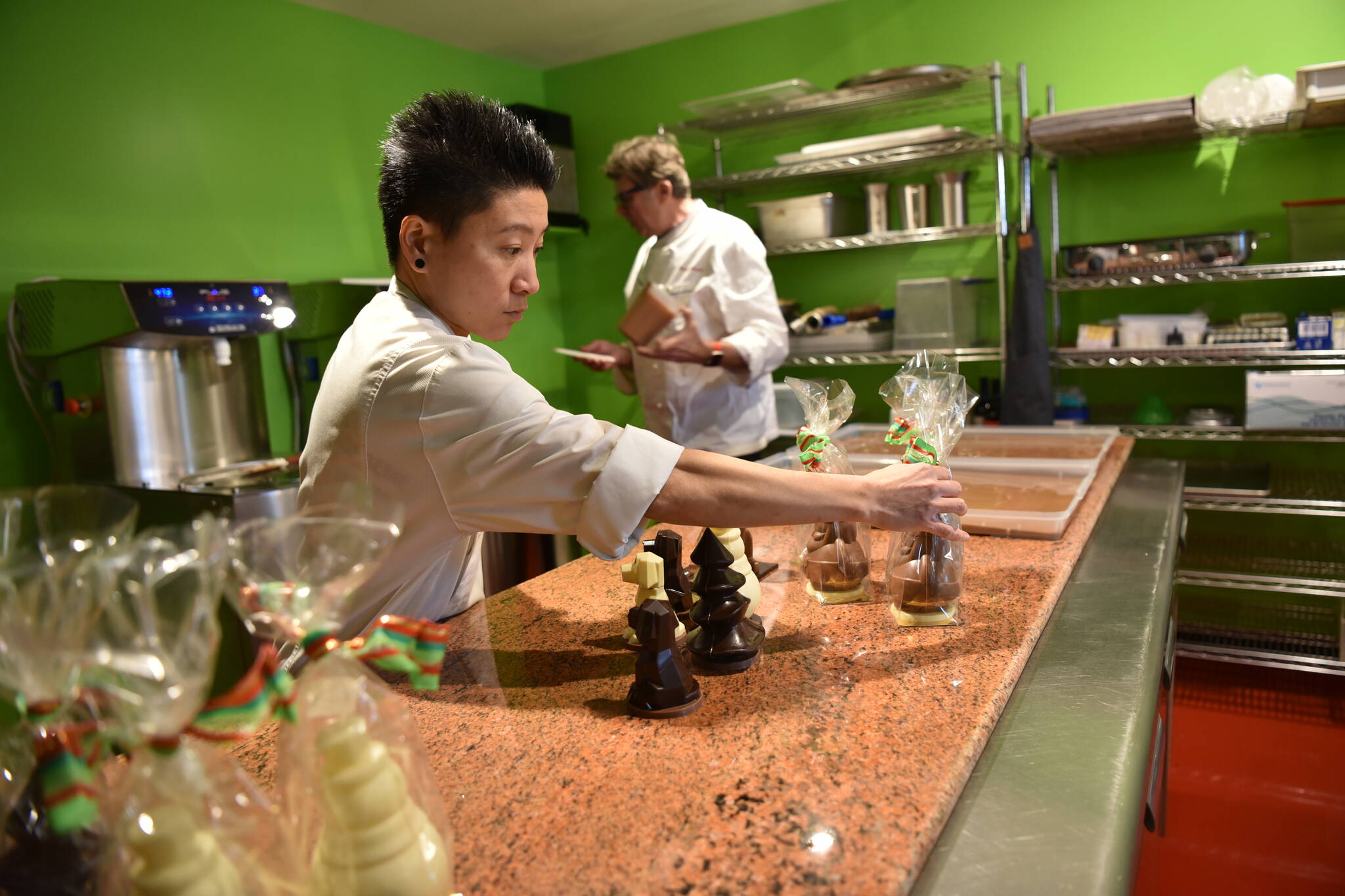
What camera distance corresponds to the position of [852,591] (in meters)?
1.29

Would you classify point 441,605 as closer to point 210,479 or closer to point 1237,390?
point 210,479

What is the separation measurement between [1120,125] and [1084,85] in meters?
0.64

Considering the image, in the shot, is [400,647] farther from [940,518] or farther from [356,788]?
[940,518]

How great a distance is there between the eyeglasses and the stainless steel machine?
3.74 ft

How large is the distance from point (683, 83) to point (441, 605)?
3.73m

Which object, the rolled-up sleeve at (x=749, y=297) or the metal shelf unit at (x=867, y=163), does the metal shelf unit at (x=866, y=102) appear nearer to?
the metal shelf unit at (x=867, y=163)

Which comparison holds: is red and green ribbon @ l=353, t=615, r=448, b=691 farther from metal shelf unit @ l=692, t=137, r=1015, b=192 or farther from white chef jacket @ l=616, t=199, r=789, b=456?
metal shelf unit @ l=692, t=137, r=1015, b=192

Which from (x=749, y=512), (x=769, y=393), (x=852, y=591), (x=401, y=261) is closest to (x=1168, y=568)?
(x=852, y=591)

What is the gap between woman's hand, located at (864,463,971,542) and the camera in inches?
43.9

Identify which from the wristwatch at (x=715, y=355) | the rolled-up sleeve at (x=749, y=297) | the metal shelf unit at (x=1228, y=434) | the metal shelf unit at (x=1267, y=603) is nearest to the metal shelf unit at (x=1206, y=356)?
the metal shelf unit at (x=1228, y=434)

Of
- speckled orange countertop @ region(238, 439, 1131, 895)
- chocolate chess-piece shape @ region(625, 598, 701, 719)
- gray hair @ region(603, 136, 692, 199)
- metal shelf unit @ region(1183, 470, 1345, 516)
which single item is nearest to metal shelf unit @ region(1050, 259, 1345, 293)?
metal shelf unit @ region(1183, 470, 1345, 516)

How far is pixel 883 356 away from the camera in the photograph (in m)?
3.70

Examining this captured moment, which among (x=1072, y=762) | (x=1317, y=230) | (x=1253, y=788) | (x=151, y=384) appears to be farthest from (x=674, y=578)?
(x=1317, y=230)

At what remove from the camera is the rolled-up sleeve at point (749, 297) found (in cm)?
300
